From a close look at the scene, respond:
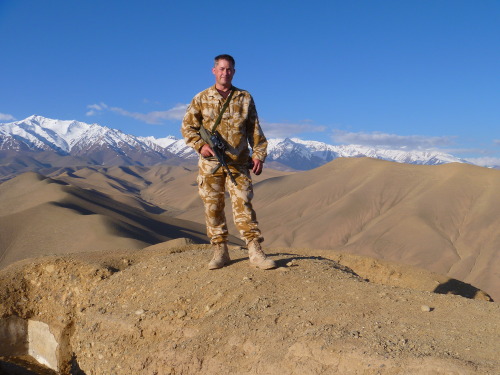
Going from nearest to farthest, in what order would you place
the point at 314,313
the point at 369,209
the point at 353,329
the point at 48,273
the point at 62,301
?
the point at 353,329 < the point at 314,313 < the point at 62,301 < the point at 48,273 < the point at 369,209

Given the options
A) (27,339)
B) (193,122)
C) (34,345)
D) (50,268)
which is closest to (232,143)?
(193,122)

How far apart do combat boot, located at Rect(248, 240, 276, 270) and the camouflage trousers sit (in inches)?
2.7

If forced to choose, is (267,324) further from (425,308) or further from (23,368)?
(23,368)

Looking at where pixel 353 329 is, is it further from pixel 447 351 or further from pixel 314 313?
pixel 447 351

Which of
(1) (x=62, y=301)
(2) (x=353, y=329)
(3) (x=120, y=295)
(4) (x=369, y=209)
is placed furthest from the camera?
(4) (x=369, y=209)

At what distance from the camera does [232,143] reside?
5051 mm

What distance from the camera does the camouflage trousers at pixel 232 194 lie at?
16.7 ft

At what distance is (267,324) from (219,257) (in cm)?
153

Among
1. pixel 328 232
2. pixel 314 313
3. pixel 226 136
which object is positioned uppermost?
pixel 226 136

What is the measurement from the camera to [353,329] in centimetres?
380

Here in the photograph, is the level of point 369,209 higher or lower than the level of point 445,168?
lower

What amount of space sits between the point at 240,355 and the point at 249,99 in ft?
9.29

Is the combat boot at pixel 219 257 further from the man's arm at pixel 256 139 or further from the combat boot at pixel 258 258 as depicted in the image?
the man's arm at pixel 256 139

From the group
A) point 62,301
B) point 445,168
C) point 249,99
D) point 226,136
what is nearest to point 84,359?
point 62,301
